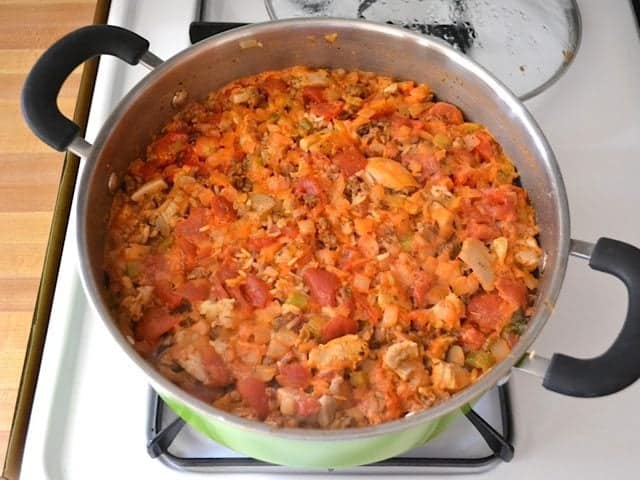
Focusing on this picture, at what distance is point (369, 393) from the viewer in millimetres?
944

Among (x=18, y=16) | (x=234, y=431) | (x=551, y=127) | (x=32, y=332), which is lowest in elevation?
(x=32, y=332)

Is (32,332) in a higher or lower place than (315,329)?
lower

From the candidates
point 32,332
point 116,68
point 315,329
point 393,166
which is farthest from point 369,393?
point 116,68

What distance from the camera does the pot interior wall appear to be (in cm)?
104

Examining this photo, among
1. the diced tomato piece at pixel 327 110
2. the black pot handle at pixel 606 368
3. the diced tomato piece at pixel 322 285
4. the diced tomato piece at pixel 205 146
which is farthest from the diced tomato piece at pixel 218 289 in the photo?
the black pot handle at pixel 606 368

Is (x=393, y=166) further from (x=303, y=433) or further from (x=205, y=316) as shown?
(x=303, y=433)

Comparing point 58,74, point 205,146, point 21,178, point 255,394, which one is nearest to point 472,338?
point 255,394

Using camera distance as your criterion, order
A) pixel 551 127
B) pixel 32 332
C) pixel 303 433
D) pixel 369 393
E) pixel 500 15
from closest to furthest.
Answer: pixel 303 433 < pixel 369 393 < pixel 32 332 < pixel 551 127 < pixel 500 15

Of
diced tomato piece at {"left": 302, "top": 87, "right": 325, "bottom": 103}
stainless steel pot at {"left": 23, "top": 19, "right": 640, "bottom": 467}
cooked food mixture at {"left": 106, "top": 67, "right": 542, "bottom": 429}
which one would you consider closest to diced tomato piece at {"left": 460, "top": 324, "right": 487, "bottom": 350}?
cooked food mixture at {"left": 106, "top": 67, "right": 542, "bottom": 429}

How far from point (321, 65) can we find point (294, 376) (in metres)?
0.54

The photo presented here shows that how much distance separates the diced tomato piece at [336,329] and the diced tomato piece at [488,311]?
0.17 meters

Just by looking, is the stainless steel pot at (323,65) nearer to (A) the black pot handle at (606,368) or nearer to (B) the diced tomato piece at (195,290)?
(A) the black pot handle at (606,368)

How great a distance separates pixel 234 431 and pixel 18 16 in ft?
3.40

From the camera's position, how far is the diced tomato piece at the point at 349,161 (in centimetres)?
114
